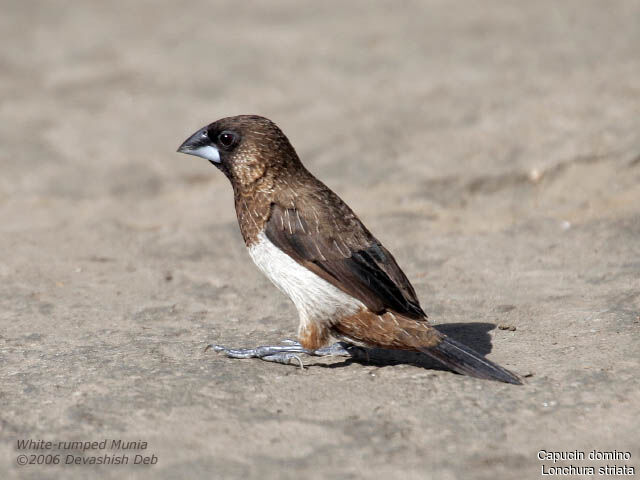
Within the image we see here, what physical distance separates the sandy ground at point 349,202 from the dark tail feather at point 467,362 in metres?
0.07

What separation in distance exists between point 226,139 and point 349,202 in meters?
2.72

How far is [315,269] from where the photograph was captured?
4562 mm

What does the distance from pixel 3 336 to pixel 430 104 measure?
507 centimetres

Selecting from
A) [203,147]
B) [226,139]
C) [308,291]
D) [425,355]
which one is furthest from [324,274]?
[203,147]

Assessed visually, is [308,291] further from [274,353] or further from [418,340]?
[418,340]

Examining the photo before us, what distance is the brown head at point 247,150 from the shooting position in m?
4.89

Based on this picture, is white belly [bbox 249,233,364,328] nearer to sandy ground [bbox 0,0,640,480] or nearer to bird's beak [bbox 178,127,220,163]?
sandy ground [bbox 0,0,640,480]

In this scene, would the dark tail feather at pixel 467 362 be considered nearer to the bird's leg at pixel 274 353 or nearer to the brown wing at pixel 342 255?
the brown wing at pixel 342 255

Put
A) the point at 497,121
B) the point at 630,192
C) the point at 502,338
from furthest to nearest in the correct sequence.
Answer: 1. the point at 497,121
2. the point at 630,192
3. the point at 502,338

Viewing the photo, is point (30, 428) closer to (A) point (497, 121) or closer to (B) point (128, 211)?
(B) point (128, 211)

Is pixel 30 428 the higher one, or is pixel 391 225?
pixel 391 225

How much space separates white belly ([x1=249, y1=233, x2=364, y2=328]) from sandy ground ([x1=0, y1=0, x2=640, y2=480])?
0.31m

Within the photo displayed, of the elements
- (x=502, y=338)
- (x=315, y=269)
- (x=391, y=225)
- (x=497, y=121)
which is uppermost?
(x=497, y=121)

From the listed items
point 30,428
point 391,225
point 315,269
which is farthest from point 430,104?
point 30,428
